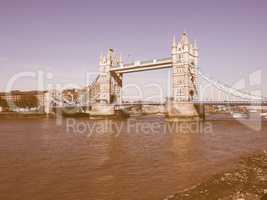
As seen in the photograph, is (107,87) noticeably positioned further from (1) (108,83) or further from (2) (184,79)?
(2) (184,79)

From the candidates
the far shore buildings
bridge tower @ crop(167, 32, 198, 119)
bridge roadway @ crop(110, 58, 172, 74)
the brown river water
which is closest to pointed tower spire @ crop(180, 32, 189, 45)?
bridge tower @ crop(167, 32, 198, 119)

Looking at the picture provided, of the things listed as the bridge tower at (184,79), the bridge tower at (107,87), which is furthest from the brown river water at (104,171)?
the bridge tower at (107,87)

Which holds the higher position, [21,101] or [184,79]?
[184,79]

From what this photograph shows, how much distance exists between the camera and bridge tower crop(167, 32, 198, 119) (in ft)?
134

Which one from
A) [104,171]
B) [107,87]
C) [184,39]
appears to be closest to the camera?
[104,171]

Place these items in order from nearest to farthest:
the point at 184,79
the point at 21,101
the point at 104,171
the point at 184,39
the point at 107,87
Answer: the point at 104,171 < the point at 184,79 < the point at 184,39 < the point at 107,87 < the point at 21,101

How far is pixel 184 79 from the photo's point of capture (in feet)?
141

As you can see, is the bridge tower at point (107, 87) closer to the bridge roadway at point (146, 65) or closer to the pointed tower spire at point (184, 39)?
the bridge roadway at point (146, 65)

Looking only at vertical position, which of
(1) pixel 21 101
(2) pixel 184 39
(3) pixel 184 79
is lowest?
(1) pixel 21 101

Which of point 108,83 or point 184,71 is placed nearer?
point 184,71

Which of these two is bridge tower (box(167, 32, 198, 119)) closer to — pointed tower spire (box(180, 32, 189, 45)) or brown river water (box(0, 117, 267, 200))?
pointed tower spire (box(180, 32, 189, 45))

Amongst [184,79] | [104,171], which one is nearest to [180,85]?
[184,79]

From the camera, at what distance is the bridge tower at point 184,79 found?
134 feet

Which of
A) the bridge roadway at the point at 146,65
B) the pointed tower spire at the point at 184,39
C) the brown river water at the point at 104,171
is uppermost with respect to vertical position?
the pointed tower spire at the point at 184,39
